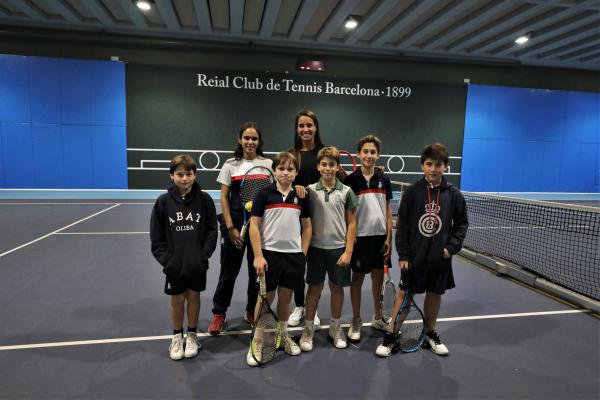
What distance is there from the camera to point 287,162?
2.31 m

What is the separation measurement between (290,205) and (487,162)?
11.2 m

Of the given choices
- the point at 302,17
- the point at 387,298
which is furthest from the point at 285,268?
the point at 302,17

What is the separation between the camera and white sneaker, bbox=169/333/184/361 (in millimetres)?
2350

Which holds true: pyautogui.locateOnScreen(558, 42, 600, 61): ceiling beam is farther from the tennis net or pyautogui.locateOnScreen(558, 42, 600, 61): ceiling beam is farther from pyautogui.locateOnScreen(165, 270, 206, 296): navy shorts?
pyautogui.locateOnScreen(165, 270, 206, 296): navy shorts

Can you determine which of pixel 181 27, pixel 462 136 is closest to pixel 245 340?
pixel 181 27

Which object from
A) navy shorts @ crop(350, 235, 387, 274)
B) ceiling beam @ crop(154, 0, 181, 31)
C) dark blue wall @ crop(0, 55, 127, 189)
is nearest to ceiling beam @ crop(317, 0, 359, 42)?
ceiling beam @ crop(154, 0, 181, 31)

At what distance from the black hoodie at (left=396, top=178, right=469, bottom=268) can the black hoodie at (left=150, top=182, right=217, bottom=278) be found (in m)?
1.42

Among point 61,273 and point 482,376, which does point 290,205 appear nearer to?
point 482,376

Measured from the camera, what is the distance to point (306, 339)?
8.30ft

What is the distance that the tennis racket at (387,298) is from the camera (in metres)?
2.69

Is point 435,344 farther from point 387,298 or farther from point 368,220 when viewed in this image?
point 368,220

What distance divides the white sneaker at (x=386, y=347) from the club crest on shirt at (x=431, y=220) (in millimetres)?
798

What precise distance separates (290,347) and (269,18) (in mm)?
7815

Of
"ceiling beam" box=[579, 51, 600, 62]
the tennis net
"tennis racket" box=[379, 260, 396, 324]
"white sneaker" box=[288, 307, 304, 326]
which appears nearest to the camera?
"tennis racket" box=[379, 260, 396, 324]
